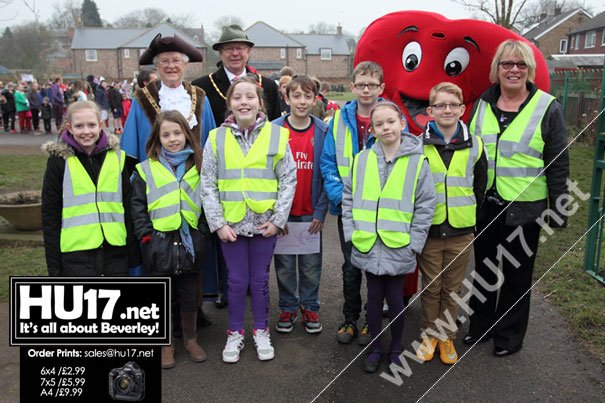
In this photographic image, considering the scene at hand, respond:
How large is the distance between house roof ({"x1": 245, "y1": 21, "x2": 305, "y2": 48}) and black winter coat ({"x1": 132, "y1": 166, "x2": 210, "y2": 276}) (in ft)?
211

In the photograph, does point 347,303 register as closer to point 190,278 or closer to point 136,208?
point 190,278

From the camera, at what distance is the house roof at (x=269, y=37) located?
6512 centimetres

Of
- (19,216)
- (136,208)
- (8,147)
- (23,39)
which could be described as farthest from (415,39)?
(23,39)

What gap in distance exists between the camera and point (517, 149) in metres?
3.11

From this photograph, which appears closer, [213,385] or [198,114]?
[213,385]

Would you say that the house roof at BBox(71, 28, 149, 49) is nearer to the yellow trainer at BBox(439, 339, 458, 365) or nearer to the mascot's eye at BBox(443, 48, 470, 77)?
the mascot's eye at BBox(443, 48, 470, 77)

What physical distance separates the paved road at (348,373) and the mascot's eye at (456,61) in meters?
1.95

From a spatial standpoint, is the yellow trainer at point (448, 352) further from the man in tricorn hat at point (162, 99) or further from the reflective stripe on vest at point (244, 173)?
the man in tricorn hat at point (162, 99)

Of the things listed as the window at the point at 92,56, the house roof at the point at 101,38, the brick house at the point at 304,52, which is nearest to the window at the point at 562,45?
the brick house at the point at 304,52

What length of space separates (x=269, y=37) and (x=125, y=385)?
66.6 meters

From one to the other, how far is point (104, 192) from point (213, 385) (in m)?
1.40

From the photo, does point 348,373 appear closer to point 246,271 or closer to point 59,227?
point 246,271

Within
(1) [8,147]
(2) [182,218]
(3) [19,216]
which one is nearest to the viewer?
(2) [182,218]

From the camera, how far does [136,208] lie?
132 inches
